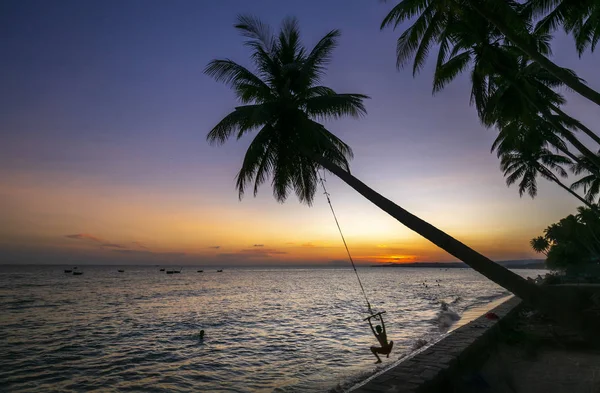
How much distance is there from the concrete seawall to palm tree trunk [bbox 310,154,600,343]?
2.47 meters

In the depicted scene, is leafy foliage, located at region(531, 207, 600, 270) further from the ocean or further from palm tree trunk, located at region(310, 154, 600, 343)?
palm tree trunk, located at region(310, 154, 600, 343)

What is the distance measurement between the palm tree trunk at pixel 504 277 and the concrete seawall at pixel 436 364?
2.47 metres

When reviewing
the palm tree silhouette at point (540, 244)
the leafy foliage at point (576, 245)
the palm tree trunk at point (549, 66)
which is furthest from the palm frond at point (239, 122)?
the palm tree silhouette at point (540, 244)

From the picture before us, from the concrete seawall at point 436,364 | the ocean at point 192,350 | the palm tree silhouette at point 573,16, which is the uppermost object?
the palm tree silhouette at point 573,16

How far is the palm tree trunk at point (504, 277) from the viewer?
187 inches

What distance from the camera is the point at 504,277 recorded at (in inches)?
217

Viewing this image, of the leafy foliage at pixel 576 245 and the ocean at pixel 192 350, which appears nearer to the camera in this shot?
the ocean at pixel 192 350

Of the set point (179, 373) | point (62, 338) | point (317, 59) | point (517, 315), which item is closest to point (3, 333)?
point (62, 338)

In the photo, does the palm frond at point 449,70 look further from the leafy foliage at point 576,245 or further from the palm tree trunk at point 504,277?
the leafy foliage at point 576,245

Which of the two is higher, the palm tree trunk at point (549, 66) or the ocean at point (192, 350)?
the palm tree trunk at point (549, 66)

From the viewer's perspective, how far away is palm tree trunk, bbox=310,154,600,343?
15.6 feet

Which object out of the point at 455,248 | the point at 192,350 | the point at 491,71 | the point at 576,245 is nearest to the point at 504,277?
the point at 455,248

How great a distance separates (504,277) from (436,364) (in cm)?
332

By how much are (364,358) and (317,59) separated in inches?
450
